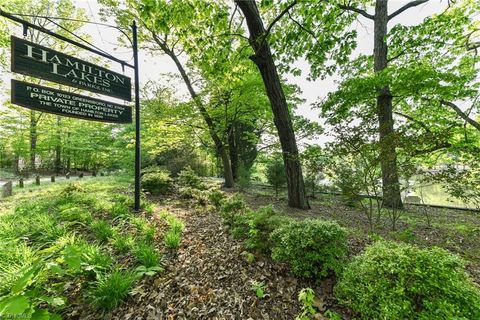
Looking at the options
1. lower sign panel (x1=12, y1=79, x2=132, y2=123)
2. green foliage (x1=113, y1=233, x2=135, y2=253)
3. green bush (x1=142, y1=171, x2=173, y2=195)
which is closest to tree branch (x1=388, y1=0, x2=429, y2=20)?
lower sign panel (x1=12, y1=79, x2=132, y2=123)

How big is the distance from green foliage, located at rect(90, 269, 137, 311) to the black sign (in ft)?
10.4

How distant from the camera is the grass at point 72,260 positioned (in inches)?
59.7

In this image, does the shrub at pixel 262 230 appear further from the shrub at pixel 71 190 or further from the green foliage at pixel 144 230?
the shrub at pixel 71 190

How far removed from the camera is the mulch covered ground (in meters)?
1.72

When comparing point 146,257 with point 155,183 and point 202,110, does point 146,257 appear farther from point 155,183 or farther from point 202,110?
point 202,110

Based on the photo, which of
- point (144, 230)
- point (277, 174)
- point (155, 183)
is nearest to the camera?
point (144, 230)

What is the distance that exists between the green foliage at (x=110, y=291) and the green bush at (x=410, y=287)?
1.99 metres

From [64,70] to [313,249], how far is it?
4.52m

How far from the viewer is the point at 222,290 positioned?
198 centimetres

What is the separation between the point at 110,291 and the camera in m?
1.76

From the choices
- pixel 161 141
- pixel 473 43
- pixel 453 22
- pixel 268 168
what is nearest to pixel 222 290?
pixel 268 168

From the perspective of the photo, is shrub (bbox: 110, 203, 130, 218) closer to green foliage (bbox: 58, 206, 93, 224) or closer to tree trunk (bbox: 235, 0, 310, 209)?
green foliage (bbox: 58, 206, 93, 224)

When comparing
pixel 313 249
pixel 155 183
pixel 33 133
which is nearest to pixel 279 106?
pixel 313 249

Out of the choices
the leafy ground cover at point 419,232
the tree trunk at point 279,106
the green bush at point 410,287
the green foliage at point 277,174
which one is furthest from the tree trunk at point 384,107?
the green foliage at point 277,174
